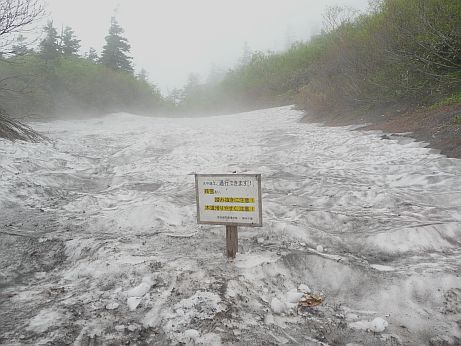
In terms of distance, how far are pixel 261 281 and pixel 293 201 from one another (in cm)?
280

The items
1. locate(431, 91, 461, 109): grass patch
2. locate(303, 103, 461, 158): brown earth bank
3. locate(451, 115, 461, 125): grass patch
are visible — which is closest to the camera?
locate(303, 103, 461, 158): brown earth bank

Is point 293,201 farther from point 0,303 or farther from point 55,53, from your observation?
point 55,53

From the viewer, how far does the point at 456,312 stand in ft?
10.3

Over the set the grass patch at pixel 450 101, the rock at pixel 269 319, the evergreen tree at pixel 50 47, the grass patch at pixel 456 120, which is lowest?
the rock at pixel 269 319

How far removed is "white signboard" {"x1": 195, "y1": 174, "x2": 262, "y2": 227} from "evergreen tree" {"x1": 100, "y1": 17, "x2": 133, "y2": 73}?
1562 inches

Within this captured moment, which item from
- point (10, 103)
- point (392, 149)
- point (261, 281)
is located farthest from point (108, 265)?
point (10, 103)

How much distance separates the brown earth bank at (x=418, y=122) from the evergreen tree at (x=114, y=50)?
31.2 meters

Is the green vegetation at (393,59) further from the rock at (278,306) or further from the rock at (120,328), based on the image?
the rock at (120,328)

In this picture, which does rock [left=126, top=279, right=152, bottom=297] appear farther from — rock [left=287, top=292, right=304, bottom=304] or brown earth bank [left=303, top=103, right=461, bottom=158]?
brown earth bank [left=303, top=103, right=461, bottom=158]

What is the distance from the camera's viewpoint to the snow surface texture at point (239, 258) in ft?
9.89

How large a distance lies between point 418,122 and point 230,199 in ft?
30.4

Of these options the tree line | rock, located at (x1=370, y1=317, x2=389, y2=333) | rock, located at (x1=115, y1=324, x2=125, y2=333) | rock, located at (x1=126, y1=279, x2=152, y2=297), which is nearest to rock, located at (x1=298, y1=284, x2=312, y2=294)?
rock, located at (x1=370, y1=317, x2=389, y2=333)

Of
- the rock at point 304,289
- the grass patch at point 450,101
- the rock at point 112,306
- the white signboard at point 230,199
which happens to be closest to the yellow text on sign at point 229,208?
the white signboard at point 230,199

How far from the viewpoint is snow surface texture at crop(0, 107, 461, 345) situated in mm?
3016
